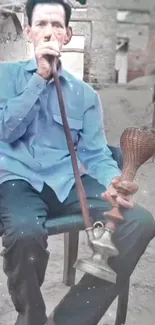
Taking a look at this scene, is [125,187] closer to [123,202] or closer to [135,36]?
[123,202]

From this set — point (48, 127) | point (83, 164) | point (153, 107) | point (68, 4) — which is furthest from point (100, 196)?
point (153, 107)

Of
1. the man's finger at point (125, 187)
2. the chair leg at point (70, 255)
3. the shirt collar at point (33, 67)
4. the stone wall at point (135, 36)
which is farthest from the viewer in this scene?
the chair leg at point (70, 255)

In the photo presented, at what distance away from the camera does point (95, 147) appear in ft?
5.06

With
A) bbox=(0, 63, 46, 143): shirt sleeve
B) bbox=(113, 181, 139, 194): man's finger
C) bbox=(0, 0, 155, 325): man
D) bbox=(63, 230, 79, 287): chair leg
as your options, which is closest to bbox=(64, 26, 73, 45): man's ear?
bbox=(0, 0, 155, 325): man

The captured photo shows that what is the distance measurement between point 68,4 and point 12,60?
0.63ft

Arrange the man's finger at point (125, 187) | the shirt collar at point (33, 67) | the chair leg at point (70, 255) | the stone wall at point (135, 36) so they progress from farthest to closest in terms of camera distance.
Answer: the chair leg at point (70, 255), the stone wall at point (135, 36), the shirt collar at point (33, 67), the man's finger at point (125, 187)

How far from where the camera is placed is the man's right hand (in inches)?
53.7

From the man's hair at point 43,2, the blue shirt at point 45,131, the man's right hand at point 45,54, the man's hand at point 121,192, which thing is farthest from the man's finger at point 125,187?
the man's hair at point 43,2

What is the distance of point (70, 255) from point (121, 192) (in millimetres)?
536

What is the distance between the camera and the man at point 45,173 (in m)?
1.40

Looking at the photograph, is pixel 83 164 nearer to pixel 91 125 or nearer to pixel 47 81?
pixel 91 125

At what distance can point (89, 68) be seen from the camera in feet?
5.35

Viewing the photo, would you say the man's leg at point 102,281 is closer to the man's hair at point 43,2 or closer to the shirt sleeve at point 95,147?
the shirt sleeve at point 95,147

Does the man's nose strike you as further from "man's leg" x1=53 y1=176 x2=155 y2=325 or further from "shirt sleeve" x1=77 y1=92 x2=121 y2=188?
"man's leg" x1=53 y1=176 x2=155 y2=325
